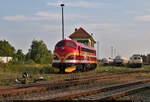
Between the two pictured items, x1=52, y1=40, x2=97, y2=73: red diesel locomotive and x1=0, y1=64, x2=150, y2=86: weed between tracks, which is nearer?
x1=0, y1=64, x2=150, y2=86: weed between tracks

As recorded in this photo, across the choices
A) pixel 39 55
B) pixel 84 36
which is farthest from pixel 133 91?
pixel 39 55

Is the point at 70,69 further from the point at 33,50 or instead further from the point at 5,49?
the point at 33,50

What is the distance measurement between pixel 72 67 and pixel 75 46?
2.09 m

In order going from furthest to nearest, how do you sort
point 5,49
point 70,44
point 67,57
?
point 5,49 → point 70,44 → point 67,57

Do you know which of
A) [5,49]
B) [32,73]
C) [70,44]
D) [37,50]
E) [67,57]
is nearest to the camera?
[32,73]

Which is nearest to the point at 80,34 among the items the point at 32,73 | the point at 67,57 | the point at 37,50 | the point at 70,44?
the point at 37,50

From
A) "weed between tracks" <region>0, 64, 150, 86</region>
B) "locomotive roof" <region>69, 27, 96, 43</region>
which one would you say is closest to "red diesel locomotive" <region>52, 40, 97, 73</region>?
"weed between tracks" <region>0, 64, 150, 86</region>

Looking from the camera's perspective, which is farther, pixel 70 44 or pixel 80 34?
pixel 80 34

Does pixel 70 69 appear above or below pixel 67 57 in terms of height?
below

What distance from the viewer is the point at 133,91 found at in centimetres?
1022

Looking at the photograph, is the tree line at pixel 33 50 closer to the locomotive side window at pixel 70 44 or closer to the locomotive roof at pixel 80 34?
the locomotive roof at pixel 80 34

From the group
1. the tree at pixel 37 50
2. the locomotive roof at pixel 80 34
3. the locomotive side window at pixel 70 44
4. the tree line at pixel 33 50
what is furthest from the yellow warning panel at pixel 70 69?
the tree at pixel 37 50

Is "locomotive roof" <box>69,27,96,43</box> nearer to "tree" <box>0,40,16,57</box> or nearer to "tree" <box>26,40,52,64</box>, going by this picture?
"tree" <box>26,40,52,64</box>

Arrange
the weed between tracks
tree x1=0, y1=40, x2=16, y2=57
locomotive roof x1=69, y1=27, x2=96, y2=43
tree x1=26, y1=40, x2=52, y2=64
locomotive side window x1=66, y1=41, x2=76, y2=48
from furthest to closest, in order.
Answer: tree x1=26, y1=40, x2=52, y2=64 → tree x1=0, y1=40, x2=16, y2=57 → locomotive roof x1=69, y1=27, x2=96, y2=43 → locomotive side window x1=66, y1=41, x2=76, y2=48 → the weed between tracks
